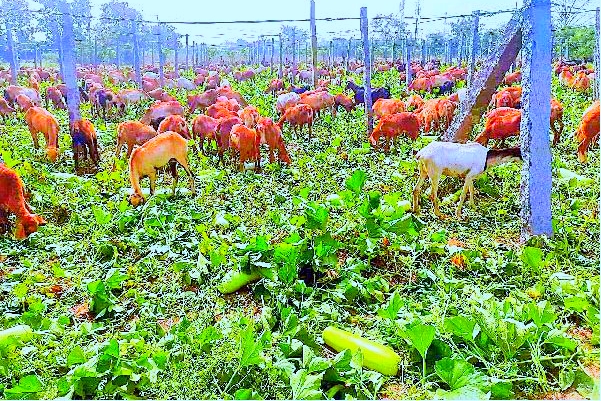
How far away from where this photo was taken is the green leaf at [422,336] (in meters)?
3.79

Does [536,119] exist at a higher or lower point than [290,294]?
higher

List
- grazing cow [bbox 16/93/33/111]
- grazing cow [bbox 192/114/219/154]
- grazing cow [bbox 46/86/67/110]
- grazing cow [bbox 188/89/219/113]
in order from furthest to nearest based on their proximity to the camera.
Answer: grazing cow [bbox 46/86/67/110] → grazing cow [bbox 188/89/219/113] → grazing cow [bbox 16/93/33/111] → grazing cow [bbox 192/114/219/154]

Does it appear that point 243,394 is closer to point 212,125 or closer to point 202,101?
point 212,125

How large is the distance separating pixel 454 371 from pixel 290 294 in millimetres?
1729

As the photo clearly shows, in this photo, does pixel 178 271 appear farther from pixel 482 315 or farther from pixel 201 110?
pixel 201 110

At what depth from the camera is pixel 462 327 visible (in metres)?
4.00

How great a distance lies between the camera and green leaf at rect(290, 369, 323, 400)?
3498 mm

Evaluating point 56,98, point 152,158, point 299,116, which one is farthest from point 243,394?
point 56,98

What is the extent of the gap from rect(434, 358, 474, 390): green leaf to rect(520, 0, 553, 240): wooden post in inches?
118

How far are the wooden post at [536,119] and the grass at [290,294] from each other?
32cm

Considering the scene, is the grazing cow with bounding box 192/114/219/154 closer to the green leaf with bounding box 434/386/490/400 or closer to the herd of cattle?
the herd of cattle

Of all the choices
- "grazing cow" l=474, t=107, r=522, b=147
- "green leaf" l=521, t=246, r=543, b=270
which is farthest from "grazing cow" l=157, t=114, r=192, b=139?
"green leaf" l=521, t=246, r=543, b=270

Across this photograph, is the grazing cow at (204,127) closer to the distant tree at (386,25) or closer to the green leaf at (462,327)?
the green leaf at (462,327)

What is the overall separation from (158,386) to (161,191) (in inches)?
201
